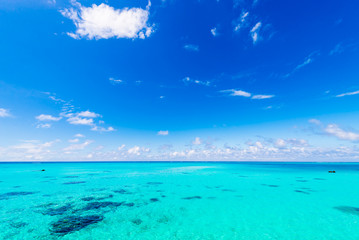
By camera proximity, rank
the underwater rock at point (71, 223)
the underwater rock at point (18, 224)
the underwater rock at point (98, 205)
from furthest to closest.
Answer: the underwater rock at point (98, 205) < the underwater rock at point (18, 224) < the underwater rock at point (71, 223)

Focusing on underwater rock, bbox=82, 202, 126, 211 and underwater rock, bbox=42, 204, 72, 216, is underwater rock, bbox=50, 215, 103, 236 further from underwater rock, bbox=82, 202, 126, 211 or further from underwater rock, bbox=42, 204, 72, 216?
underwater rock, bbox=82, 202, 126, 211

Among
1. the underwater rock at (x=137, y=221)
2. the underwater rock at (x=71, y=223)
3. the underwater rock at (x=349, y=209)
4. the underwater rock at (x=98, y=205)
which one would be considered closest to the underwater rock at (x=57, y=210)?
the underwater rock at (x=98, y=205)

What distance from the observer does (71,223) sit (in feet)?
51.3

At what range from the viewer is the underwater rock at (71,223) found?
14.2m

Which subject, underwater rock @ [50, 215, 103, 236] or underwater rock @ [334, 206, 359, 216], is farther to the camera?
underwater rock @ [334, 206, 359, 216]

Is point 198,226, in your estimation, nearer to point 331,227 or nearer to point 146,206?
point 146,206

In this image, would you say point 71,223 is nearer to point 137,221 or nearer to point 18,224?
point 18,224

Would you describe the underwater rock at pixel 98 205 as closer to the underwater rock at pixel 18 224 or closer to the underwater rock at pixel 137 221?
the underwater rock at pixel 18 224

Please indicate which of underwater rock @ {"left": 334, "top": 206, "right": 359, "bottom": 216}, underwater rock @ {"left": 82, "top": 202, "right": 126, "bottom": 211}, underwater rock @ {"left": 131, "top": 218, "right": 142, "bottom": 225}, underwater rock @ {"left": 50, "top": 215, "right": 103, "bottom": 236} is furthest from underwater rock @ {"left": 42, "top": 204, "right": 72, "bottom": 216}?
underwater rock @ {"left": 334, "top": 206, "right": 359, "bottom": 216}

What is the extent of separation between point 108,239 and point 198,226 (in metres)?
7.58

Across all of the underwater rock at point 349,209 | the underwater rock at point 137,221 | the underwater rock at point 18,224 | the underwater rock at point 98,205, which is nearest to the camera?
the underwater rock at point 18,224

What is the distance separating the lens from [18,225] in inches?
610

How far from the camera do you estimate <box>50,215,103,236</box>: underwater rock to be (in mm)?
14227

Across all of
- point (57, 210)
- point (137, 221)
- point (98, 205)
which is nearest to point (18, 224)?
point (57, 210)
